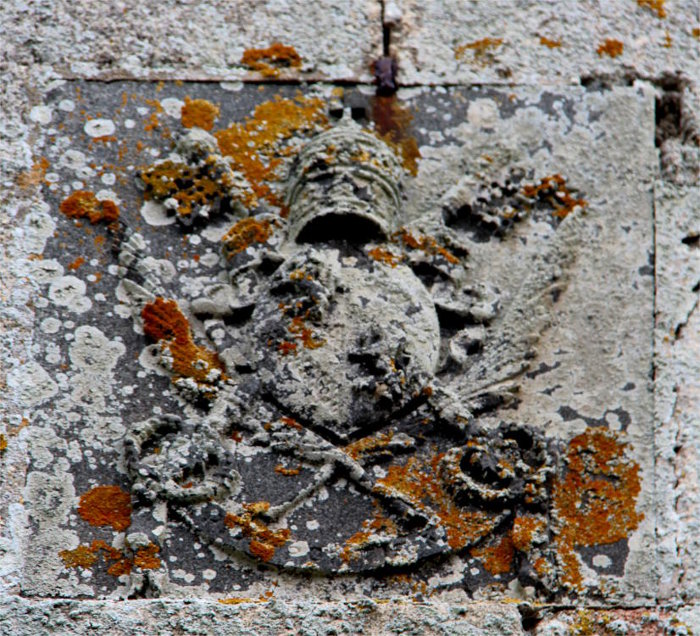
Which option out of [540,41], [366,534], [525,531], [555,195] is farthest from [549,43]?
[366,534]

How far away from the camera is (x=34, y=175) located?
3746mm

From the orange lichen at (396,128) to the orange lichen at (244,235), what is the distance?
443 millimetres

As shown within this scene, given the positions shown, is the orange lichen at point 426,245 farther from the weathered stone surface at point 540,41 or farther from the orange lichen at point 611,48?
the orange lichen at point 611,48

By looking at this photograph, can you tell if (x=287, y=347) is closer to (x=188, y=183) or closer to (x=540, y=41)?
(x=188, y=183)

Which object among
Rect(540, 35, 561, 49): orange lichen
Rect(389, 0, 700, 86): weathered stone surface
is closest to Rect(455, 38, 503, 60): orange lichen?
Rect(389, 0, 700, 86): weathered stone surface

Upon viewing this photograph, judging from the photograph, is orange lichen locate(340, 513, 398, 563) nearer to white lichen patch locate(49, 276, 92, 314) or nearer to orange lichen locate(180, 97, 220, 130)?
white lichen patch locate(49, 276, 92, 314)

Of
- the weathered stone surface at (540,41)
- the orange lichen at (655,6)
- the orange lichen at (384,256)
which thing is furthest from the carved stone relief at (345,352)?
the orange lichen at (655,6)

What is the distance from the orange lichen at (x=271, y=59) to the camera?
157 inches

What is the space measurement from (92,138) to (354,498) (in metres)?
1.25

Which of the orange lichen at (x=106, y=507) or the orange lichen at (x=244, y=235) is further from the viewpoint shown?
the orange lichen at (x=244, y=235)

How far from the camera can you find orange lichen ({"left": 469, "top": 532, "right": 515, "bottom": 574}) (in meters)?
3.40

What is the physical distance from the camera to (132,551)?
10.8ft

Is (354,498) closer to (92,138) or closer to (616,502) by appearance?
(616,502)

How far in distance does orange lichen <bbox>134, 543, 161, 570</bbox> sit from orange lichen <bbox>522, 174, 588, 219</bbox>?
1.45m
